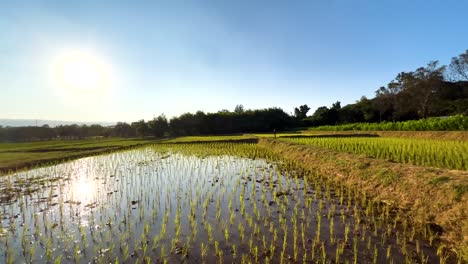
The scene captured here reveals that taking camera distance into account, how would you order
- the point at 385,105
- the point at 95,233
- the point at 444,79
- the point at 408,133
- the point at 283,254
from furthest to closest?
the point at 385,105, the point at 444,79, the point at 408,133, the point at 95,233, the point at 283,254

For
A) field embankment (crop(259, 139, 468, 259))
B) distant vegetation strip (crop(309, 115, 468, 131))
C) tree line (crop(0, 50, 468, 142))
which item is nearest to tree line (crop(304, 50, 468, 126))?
tree line (crop(0, 50, 468, 142))

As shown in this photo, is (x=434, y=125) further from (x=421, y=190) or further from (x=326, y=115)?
(x=326, y=115)

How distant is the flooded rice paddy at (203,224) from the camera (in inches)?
180

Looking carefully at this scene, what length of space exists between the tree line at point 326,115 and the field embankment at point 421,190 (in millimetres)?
38673

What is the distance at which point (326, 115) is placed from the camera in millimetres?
57156

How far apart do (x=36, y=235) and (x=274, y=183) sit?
7.39 m

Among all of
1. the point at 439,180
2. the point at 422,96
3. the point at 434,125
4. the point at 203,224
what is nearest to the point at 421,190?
the point at 439,180

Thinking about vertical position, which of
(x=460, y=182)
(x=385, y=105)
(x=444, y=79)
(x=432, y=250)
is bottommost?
(x=432, y=250)

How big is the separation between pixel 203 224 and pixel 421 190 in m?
5.56

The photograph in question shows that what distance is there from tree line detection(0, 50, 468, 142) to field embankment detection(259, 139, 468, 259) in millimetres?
38673

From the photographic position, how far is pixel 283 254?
451 centimetres

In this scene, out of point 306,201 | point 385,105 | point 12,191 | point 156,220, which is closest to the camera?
point 156,220

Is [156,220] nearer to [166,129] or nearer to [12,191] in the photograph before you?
[12,191]

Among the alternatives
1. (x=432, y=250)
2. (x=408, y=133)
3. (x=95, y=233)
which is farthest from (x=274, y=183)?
(x=408, y=133)
